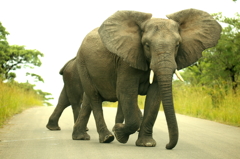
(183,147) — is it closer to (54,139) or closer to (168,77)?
(168,77)

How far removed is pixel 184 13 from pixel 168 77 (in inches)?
72.9

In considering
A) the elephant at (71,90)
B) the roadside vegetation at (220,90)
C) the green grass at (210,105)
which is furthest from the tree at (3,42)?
the elephant at (71,90)

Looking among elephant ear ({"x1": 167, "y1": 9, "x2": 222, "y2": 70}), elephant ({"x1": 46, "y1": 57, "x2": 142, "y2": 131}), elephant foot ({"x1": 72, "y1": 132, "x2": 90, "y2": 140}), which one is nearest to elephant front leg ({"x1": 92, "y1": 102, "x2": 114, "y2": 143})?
elephant foot ({"x1": 72, "y1": 132, "x2": 90, "y2": 140})

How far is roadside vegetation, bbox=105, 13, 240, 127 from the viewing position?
15133 mm

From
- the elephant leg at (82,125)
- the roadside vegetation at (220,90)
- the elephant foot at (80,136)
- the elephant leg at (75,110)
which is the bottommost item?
the roadside vegetation at (220,90)

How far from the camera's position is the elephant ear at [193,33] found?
8.28 metres

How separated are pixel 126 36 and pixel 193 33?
1.29 m

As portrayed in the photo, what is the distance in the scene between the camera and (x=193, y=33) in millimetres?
8484

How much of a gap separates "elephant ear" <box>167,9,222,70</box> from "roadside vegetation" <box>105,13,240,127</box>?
515 cm

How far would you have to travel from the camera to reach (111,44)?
8305 mm

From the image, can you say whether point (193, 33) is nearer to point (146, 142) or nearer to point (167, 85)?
point (167, 85)

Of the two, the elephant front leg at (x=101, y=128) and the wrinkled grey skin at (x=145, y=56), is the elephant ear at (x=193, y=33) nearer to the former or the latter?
the wrinkled grey skin at (x=145, y=56)

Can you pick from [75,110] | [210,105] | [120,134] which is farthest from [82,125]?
[210,105]

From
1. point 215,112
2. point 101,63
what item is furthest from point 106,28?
point 215,112
